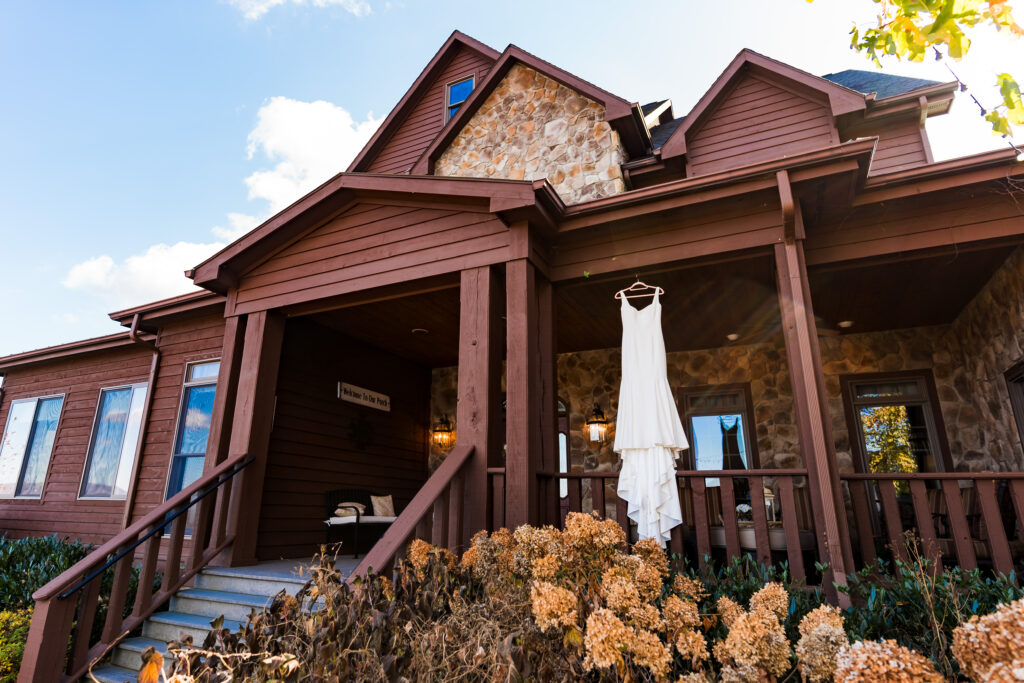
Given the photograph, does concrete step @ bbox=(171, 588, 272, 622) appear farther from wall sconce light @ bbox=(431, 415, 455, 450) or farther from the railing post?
wall sconce light @ bbox=(431, 415, 455, 450)

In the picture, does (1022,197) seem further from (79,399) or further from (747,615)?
(79,399)

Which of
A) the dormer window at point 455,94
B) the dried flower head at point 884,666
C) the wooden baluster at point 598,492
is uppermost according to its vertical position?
the dormer window at point 455,94

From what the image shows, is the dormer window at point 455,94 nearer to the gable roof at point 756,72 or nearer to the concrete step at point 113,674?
the gable roof at point 756,72

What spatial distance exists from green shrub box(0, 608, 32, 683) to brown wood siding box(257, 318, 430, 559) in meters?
1.70

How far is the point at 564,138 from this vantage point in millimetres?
6660

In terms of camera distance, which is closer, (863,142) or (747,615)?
(747,615)

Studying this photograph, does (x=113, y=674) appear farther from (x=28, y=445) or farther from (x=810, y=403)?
(x=28, y=445)

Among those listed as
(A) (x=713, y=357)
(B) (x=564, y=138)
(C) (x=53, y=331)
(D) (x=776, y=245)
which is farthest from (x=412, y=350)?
(C) (x=53, y=331)

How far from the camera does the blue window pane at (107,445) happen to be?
7523mm

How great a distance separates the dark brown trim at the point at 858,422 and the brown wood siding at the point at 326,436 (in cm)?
538

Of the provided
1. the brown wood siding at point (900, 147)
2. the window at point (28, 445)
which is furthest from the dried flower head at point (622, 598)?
the window at point (28, 445)

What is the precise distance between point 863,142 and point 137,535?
5447mm

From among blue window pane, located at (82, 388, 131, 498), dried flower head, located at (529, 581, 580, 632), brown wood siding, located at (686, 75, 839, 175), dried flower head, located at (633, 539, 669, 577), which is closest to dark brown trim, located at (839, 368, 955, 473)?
brown wood siding, located at (686, 75, 839, 175)

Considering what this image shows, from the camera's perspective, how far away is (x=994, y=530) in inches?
127
